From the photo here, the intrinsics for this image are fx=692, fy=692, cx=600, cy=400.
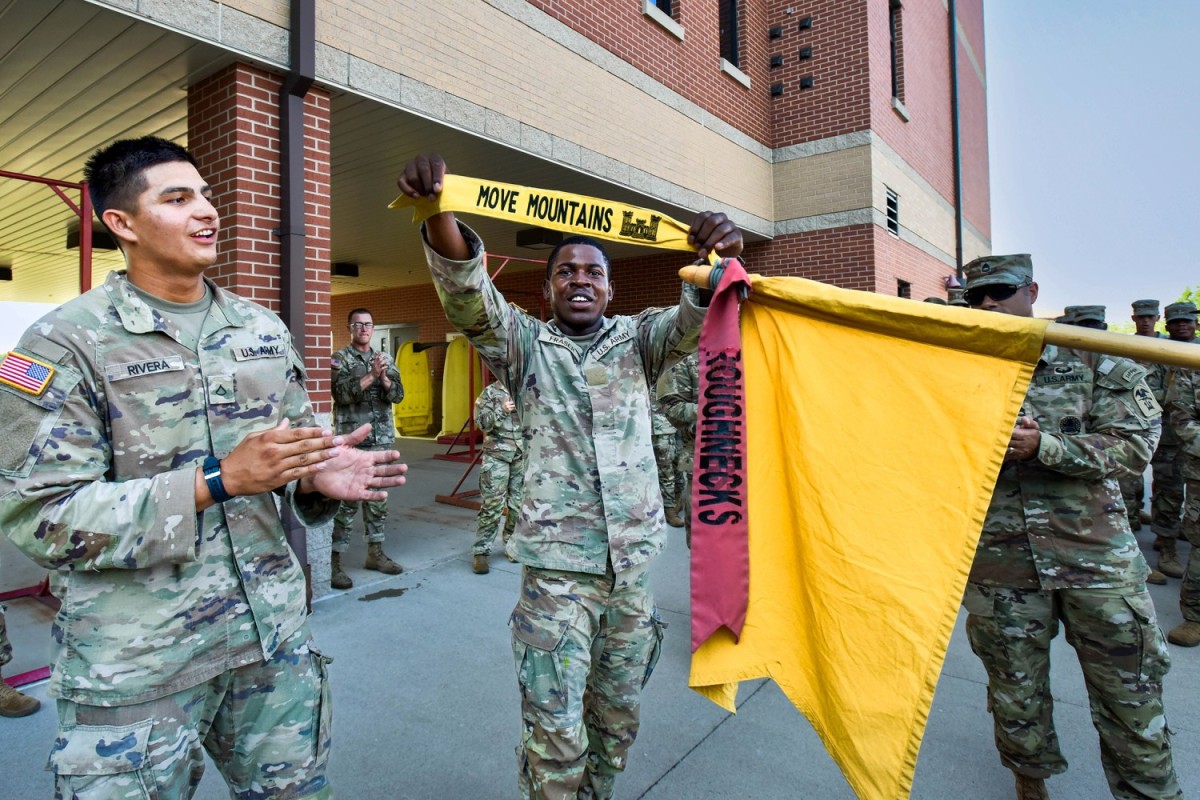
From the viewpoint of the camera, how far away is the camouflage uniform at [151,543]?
1.46 meters

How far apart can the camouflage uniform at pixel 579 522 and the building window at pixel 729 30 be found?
9535mm


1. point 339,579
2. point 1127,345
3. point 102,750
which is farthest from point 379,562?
point 1127,345

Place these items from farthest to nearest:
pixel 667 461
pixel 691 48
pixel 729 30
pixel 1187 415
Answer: pixel 729 30, pixel 691 48, pixel 667 461, pixel 1187 415

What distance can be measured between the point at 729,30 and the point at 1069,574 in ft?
33.7

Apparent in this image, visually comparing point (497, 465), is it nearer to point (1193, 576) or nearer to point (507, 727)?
point (507, 727)

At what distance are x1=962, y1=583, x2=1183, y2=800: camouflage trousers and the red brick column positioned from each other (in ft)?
13.9

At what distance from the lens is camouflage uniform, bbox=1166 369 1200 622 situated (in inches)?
176

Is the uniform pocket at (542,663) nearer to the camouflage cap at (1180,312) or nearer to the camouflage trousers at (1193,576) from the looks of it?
the camouflage trousers at (1193,576)

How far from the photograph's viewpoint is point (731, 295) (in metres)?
1.90

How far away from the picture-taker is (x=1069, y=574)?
249cm

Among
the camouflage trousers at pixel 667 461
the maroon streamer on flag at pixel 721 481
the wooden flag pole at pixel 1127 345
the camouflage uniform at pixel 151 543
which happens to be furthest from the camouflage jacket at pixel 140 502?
the camouflage trousers at pixel 667 461

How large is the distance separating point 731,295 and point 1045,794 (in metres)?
2.30

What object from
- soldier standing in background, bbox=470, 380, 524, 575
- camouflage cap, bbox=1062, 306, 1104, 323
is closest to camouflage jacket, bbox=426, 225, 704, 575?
camouflage cap, bbox=1062, 306, 1104, 323

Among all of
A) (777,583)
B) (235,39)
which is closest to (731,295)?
(777,583)
